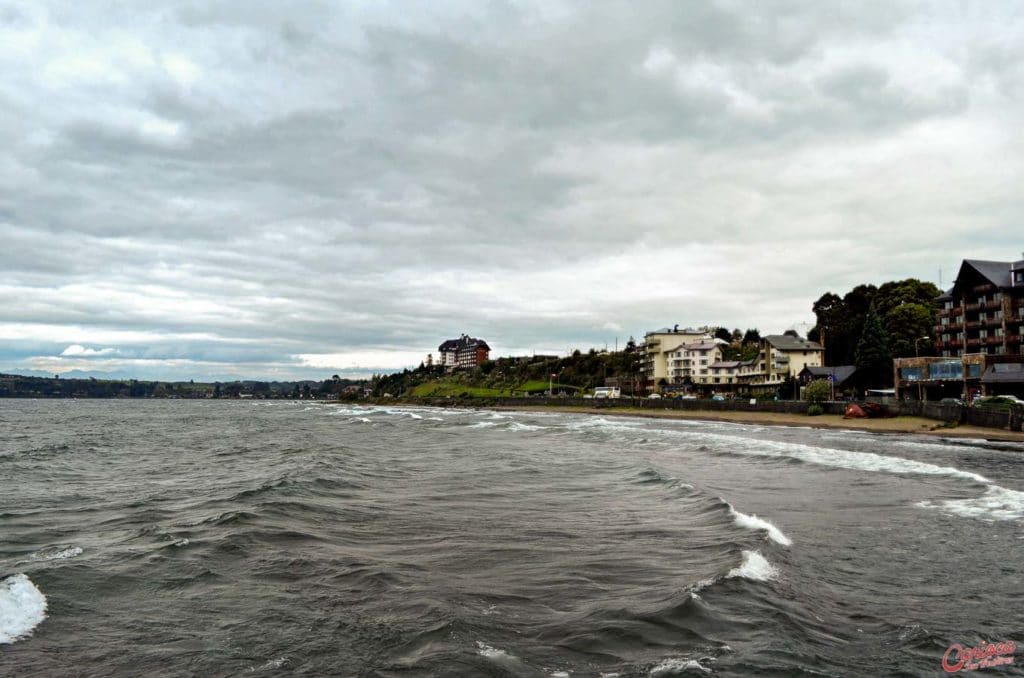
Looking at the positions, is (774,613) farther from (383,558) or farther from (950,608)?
(383,558)

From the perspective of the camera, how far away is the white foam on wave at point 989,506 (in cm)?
1883

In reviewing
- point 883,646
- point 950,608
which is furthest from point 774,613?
point 950,608

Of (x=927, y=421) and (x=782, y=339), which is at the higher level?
(x=782, y=339)

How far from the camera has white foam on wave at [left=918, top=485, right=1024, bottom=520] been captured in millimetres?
18828

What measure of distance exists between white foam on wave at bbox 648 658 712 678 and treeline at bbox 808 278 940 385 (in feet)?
303

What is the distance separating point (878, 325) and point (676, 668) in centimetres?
9483

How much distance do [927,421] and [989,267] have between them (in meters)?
34.8

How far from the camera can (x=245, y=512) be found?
19.3 metres

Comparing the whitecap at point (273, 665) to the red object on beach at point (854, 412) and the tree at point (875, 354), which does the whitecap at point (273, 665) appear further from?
the tree at point (875, 354)

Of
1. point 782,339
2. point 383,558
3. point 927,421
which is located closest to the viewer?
point 383,558

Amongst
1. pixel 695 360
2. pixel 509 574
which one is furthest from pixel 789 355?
pixel 509 574

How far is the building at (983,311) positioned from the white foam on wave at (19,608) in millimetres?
88411

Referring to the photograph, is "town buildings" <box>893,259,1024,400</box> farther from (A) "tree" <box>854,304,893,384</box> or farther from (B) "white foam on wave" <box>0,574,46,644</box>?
(B) "white foam on wave" <box>0,574,46,644</box>

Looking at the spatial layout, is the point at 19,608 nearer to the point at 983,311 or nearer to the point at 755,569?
the point at 755,569
